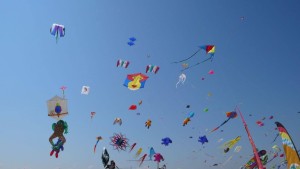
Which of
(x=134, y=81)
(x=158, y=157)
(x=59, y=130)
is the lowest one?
(x=158, y=157)

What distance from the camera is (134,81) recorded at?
25.1 metres

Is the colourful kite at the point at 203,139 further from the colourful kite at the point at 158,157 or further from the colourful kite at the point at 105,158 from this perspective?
the colourful kite at the point at 105,158

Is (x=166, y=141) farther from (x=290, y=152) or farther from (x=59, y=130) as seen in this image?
(x=290, y=152)

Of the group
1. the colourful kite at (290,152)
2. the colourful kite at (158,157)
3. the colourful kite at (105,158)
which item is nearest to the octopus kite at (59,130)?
the colourful kite at (105,158)

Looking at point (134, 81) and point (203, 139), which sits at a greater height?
point (134, 81)

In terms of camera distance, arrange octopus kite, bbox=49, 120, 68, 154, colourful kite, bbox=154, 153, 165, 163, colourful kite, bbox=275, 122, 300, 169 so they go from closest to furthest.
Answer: colourful kite, bbox=275, 122, 300, 169, octopus kite, bbox=49, 120, 68, 154, colourful kite, bbox=154, 153, 165, 163

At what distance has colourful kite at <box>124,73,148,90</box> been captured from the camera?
25.0 m

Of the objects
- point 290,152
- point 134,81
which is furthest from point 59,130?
point 290,152

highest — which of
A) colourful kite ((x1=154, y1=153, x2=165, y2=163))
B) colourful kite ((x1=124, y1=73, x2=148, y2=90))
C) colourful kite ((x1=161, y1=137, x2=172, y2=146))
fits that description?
colourful kite ((x1=124, y1=73, x2=148, y2=90))

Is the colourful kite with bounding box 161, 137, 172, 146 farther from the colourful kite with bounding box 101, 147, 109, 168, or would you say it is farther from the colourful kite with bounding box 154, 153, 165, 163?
the colourful kite with bounding box 101, 147, 109, 168

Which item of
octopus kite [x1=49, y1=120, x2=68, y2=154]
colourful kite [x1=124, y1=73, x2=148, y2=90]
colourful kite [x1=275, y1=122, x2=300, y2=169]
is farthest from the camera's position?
colourful kite [x1=124, y1=73, x2=148, y2=90]

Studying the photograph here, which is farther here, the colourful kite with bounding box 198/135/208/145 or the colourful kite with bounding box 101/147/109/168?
the colourful kite with bounding box 198/135/208/145

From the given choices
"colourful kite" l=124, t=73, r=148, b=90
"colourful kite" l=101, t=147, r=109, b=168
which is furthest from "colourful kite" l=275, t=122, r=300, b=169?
"colourful kite" l=124, t=73, r=148, b=90

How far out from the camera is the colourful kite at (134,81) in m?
25.0
